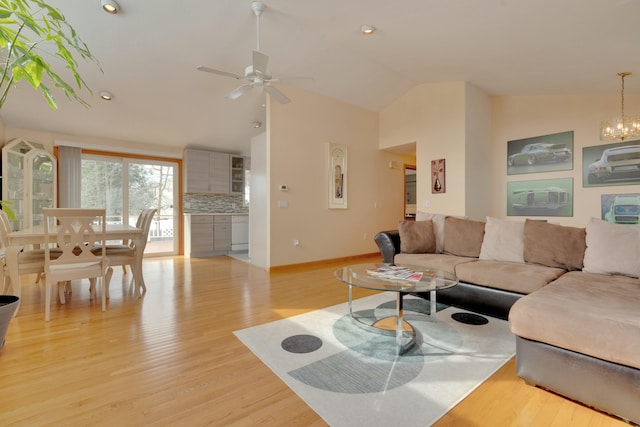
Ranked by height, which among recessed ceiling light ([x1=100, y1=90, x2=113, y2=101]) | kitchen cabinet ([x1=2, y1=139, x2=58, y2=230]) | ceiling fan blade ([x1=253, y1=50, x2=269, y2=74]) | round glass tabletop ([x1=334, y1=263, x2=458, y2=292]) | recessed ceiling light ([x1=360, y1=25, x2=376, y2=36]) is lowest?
round glass tabletop ([x1=334, y1=263, x2=458, y2=292])

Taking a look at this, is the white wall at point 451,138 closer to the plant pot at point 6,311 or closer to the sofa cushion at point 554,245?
the sofa cushion at point 554,245

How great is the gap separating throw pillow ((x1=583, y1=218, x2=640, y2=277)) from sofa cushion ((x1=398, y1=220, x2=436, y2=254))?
1394 millimetres

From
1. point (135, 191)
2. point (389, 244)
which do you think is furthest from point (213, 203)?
point (389, 244)

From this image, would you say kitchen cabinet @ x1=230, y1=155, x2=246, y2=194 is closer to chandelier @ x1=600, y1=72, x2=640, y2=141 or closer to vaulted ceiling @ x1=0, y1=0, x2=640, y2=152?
vaulted ceiling @ x1=0, y1=0, x2=640, y2=152

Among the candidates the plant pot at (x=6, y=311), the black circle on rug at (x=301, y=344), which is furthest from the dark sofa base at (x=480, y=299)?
the plant pot at (x=6, y=311)

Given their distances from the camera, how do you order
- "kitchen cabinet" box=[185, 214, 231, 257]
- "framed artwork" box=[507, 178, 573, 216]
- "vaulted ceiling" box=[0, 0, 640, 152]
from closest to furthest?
"vaulted ceiling" box=[0, 0, 640, 152], "framed artwork" box=[507, 178, 573, 216], "kitchen cabinet" box=[185, 214, 231, 257]

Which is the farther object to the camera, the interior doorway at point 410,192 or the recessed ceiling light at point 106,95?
the interior doorway at point 410,192

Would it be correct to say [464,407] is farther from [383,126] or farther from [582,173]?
[383,126]

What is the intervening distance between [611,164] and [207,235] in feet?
23.5

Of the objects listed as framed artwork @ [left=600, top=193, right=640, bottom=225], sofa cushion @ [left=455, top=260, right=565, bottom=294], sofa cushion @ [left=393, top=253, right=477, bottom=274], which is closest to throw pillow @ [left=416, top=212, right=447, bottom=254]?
sofa cushion @ [left=393, top=253, right=477, bottom=274]

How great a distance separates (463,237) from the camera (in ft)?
11.0

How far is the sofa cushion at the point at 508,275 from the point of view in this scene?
7.84ft

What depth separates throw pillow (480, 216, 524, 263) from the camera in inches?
117

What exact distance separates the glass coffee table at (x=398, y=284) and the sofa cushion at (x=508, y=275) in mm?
395
